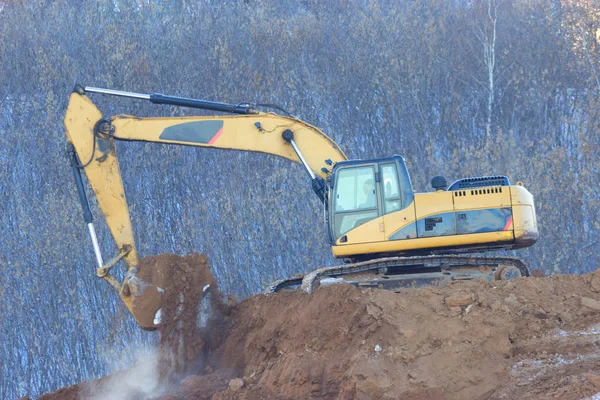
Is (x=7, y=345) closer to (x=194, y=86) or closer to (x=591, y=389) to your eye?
(x=194, y=86)

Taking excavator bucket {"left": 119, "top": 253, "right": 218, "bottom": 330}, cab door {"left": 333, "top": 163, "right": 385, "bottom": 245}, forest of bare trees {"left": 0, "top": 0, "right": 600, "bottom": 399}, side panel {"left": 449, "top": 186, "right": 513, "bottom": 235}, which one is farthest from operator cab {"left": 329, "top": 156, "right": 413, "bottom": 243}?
forest of bare trees {"left": 0, "top": 0, "right": 600, "bottom": 399}

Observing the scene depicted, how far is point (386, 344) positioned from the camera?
805 centimetres

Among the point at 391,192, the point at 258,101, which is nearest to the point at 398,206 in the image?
the point at 391,192

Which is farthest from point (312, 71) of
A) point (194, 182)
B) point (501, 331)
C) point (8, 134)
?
point (501, 331)

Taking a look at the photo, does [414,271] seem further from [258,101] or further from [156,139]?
[258,101]

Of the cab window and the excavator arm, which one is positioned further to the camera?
the excavator arm

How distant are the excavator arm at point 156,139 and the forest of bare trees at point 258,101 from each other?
7.93 meters

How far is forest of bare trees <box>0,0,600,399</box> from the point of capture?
60.5ft

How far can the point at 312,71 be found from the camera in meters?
21.3

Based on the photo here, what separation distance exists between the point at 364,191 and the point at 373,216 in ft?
1.04

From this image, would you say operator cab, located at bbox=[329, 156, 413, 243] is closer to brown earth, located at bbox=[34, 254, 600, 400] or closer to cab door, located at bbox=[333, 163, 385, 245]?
cab door, located at bbox=[333, 163, 385, 245]

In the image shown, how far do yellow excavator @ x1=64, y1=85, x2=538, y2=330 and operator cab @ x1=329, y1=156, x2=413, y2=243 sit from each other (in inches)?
0.5

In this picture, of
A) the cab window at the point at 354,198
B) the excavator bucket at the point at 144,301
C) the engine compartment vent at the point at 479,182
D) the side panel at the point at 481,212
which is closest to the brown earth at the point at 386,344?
the excavator bucket at the point at 144,301

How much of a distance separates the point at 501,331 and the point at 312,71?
46.5 feet
